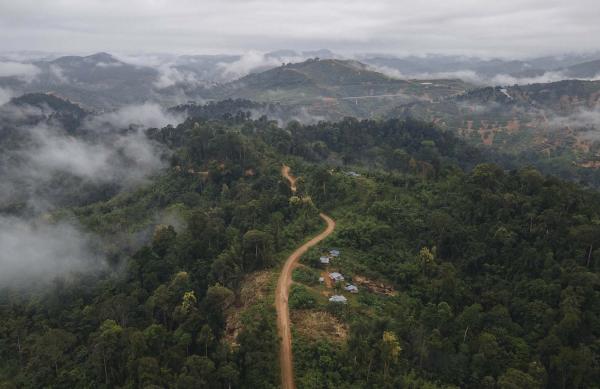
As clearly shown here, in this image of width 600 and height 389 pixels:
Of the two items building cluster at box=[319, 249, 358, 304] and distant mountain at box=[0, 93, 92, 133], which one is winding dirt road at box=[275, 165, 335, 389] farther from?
distant mountain at box=[0, 93, 92, 133]

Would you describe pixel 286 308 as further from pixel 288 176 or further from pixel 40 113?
pixel 40 113

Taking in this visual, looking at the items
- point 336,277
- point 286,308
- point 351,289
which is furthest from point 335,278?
point 286,308

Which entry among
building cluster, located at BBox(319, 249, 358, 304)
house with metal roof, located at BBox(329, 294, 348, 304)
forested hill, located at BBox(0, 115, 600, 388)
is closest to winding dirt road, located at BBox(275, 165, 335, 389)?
forested hill, located at BBox(0, 115, 600, 388)

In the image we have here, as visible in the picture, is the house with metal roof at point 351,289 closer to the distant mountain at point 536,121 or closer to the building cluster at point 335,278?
the building cluster at point 335,278

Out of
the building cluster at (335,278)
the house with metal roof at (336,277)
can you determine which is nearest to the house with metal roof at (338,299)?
the building cluster at (335,278)

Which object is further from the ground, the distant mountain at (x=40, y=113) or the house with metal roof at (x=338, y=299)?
the distant mountain at (x=40, y=113)
